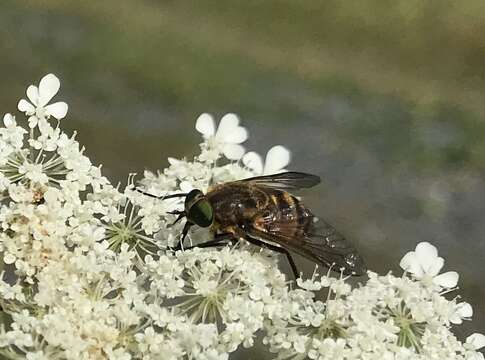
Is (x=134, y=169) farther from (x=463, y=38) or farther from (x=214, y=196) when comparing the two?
(x=214, y=196)

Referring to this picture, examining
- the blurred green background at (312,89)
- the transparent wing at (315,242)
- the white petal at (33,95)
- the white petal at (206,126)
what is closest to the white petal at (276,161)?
the white petal at (206,126)

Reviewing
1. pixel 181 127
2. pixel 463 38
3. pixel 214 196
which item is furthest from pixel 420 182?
pixel 214 196

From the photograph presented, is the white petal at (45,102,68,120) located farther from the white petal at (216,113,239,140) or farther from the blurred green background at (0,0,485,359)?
the blurred green background at (0,0,485,359)

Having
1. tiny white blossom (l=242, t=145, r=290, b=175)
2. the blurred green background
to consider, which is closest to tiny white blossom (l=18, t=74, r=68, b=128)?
tiny white blossom (l=242, t=145, r=290, b=175)

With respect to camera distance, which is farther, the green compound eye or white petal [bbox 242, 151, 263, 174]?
white petal [bbox 242, 151, 263, 174]

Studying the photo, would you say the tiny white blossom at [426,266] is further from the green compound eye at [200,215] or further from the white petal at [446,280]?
the green compound eye at [200,215]

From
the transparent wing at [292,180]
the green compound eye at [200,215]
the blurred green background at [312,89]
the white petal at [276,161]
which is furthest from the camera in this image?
the blurred green background at [312,89]
